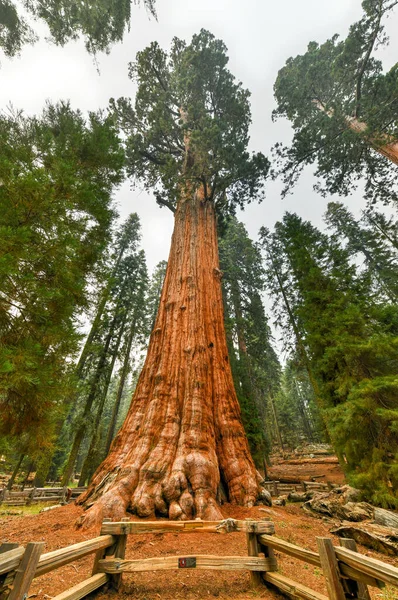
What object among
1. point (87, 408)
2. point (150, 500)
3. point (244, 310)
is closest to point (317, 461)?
point (244, 310)

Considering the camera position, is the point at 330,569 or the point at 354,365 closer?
the point at 330,569

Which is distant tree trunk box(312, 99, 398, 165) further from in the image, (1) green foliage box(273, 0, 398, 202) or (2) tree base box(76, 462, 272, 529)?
(2) tree base box(76, 462, 272, 529)

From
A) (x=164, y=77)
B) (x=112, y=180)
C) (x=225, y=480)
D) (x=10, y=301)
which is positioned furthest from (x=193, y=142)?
(x=225, y=480)

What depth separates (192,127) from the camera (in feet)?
39.7

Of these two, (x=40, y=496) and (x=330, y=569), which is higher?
(x=40, y=496)

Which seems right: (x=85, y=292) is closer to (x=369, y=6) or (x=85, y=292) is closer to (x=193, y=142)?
(x=193, y=142)

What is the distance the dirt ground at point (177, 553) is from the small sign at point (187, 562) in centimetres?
21

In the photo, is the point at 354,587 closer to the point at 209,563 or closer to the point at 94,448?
the point at 209,563

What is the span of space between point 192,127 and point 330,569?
1455 cm

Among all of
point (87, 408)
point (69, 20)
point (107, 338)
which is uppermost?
point (69, 20)

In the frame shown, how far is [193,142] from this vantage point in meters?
10.7

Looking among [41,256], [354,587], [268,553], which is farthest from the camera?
[41,256]

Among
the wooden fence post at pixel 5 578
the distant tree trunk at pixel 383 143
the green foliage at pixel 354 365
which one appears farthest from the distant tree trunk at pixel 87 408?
the distant tree trunk at pixel 383 143

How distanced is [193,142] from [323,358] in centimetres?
1004
